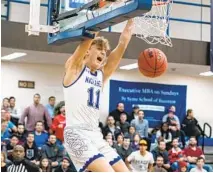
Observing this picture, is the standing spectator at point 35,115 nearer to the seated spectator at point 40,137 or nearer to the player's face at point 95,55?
the seated spectator at point 40,137

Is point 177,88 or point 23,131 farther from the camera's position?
point 177,88

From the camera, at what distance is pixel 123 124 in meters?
11.3

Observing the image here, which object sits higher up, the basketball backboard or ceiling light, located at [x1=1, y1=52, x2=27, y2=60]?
ceiling light, located at [x1=1, y1=52, x2=27, y2=60]

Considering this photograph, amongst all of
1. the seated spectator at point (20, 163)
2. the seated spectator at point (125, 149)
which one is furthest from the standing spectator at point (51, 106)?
the seated spectator at point (20, 163)

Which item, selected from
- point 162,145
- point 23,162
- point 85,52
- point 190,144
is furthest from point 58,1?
point 190,144

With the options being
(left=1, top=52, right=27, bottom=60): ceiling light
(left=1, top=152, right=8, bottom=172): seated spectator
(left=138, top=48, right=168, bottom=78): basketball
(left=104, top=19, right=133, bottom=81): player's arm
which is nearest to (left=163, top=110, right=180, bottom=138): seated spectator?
(left=1, top=52, right=27, bottom=60): ceiling light

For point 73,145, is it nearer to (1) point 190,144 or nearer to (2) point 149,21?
(2) point 149,21

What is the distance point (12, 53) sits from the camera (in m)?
11.0

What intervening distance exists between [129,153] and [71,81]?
588 cm

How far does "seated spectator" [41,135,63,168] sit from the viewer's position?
368 inches

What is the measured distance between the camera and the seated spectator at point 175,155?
10.4 meters

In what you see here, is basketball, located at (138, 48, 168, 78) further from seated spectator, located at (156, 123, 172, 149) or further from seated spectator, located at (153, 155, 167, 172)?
seated spectator, located at (156, 123, 172, 149)

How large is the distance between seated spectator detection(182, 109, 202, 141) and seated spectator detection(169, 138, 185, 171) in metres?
1.61

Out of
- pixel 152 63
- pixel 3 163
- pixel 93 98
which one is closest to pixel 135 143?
pixel 3 163
